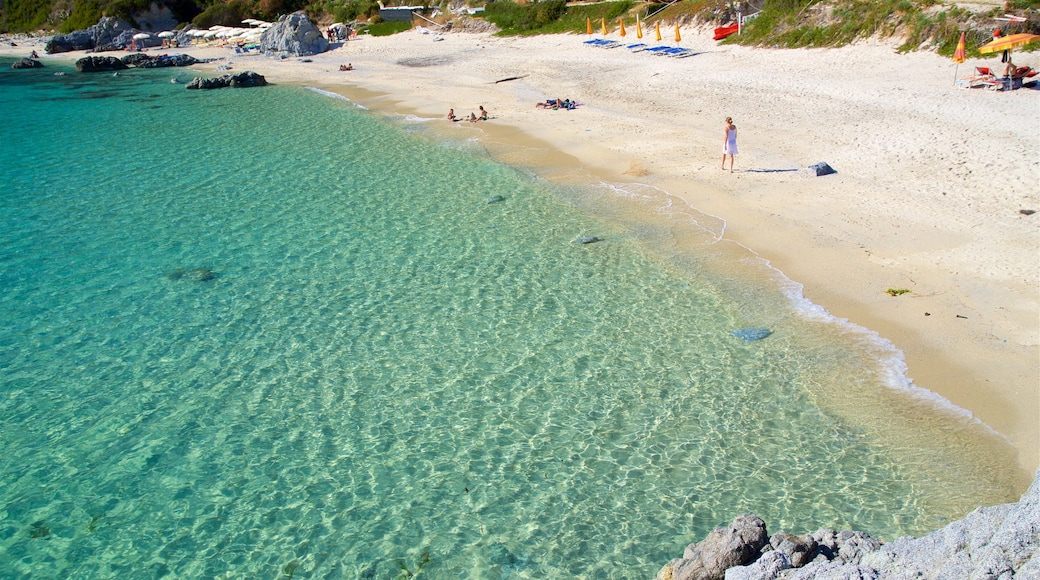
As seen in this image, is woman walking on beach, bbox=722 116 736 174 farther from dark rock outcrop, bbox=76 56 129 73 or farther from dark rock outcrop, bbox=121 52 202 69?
dark rock outcrop, bbox=76 56 129 73

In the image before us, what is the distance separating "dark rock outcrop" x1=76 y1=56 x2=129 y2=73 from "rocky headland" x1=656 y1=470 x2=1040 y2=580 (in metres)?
65.9

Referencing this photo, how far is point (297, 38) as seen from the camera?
58.3 metres

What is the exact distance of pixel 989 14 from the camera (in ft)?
90.5

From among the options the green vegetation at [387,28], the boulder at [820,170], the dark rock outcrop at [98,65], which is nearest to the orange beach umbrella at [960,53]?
the boulder at [820,170]

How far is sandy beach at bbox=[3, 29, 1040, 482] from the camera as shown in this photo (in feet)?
38.7

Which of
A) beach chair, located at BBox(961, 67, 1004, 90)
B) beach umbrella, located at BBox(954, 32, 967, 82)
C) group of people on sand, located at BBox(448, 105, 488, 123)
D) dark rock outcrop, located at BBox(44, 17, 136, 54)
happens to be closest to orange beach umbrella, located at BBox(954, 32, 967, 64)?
beach umbrella, located at BBox(954, 32, 967, 82)

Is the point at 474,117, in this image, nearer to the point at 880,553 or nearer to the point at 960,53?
the point at 960,53

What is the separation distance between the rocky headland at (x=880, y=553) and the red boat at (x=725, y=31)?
3551 centimetres

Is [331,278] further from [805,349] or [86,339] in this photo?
[805,349]

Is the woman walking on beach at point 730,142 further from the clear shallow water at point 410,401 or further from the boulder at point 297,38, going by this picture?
the boulder at point 297,38

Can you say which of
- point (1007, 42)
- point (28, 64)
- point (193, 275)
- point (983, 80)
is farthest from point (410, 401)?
point (28, 64)

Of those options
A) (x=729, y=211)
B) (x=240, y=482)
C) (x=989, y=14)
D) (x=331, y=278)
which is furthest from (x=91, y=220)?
(x=989, y=14)

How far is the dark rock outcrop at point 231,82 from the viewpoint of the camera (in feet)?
148

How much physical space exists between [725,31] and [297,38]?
119 feet
